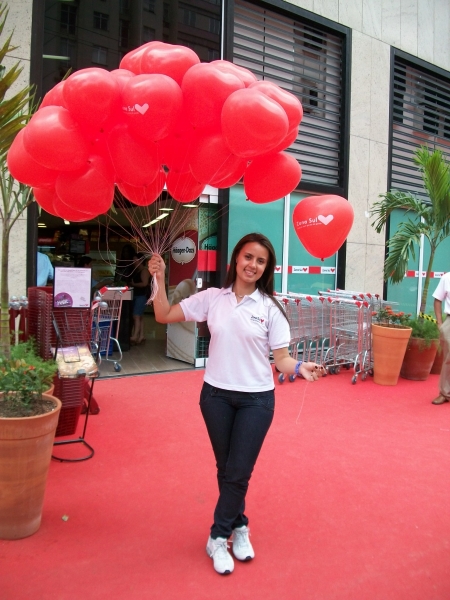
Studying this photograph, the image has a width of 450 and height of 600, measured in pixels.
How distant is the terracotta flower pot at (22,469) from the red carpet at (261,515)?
0.13 m

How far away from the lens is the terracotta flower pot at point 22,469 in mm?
3170

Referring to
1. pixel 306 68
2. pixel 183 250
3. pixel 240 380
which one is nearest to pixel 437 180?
pixel 306 68

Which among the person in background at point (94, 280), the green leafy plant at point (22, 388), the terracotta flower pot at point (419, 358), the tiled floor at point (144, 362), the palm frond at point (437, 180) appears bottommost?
the tiled floor at point (144, 362)

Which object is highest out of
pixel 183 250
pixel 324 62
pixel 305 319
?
pixel 324 62

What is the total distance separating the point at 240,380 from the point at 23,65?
5.37 meters

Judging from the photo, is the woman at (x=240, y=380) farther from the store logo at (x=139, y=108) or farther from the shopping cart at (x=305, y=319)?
the shopping cart at (x=305, y=319)

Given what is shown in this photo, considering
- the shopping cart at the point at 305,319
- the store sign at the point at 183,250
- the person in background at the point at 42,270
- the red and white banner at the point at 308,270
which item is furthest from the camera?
the red and white banner at the point at 308,270

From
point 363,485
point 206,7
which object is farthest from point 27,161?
point 206,7

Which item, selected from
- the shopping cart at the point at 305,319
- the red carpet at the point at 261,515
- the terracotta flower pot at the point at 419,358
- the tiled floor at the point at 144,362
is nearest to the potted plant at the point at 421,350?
the terracotta flower pot at the point at 419,358

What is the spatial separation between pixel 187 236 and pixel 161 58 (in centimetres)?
524

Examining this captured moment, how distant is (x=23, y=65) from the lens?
6410 millimetres

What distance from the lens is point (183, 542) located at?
332 cm

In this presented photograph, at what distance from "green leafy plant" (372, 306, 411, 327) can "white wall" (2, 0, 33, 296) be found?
17.2 ft

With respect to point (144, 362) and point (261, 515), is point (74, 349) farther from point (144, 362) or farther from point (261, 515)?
point (144, 362)
